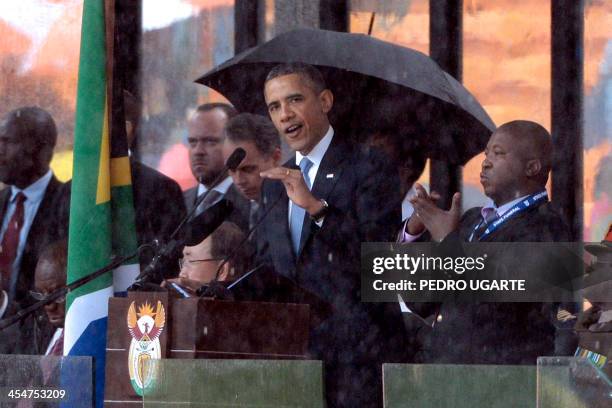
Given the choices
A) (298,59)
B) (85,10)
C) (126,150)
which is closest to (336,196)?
(298,59)

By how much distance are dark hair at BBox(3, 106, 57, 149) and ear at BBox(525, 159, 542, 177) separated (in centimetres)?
233

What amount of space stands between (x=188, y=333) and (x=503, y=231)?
155cm

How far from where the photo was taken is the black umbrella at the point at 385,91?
636 cm

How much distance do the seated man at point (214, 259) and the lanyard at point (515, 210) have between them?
3.41 ft

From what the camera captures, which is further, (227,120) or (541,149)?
(227,120)

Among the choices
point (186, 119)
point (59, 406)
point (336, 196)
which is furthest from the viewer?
point (186, 119)

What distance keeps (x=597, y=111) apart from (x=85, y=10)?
2.45m

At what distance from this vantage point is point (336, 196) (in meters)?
6.45

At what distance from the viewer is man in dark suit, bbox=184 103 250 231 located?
669 cm

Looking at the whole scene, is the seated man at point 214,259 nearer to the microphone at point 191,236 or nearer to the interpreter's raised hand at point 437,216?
the microphone at point 191,236

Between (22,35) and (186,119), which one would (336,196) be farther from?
(22,35)

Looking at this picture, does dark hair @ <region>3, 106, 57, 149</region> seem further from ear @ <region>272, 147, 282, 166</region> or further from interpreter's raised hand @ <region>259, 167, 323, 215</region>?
interpreter's raised hand @ <region>259, 167, 323, 215</region>

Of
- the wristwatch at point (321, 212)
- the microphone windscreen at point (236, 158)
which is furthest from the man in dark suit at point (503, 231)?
the microphone windscreen at point (236, 158)

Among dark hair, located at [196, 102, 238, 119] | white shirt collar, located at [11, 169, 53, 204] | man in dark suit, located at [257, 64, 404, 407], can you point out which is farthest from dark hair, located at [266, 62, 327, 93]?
white shirt collar, located at [11, 169, 53, 204]
